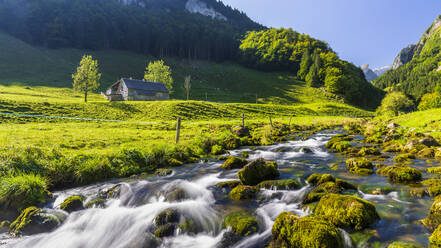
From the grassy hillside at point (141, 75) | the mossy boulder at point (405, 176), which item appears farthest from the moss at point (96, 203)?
the grassy hillside at point (141, 75)

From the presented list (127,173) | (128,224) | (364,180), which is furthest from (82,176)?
(364,180)

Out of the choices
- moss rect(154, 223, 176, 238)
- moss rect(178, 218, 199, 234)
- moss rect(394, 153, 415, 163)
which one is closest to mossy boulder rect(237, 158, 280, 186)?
moss rect(178, 218, 199, 234)

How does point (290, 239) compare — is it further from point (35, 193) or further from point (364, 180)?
point (35, 193)

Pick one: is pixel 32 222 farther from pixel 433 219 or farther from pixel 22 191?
pixel 433 219

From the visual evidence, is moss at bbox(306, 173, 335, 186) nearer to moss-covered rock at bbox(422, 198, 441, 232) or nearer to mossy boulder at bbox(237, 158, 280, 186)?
mossy boulder at bbox(237, 158, 280, 186)

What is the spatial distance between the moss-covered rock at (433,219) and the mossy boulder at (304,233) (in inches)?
107

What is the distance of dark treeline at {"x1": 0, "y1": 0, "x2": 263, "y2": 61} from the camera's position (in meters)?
127

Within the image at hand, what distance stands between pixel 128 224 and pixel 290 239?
5.39 metres

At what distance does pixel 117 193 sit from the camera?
355 inches

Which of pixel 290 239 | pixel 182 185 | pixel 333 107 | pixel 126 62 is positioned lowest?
pixel 182 185

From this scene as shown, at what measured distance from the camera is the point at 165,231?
21.7 feet

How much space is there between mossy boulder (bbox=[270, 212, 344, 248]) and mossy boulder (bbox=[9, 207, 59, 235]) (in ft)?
23.4

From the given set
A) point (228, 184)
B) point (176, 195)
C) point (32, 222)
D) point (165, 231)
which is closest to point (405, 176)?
point (228, 184)

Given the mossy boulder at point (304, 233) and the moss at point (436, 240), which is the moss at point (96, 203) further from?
the moss at point (436, 240)
